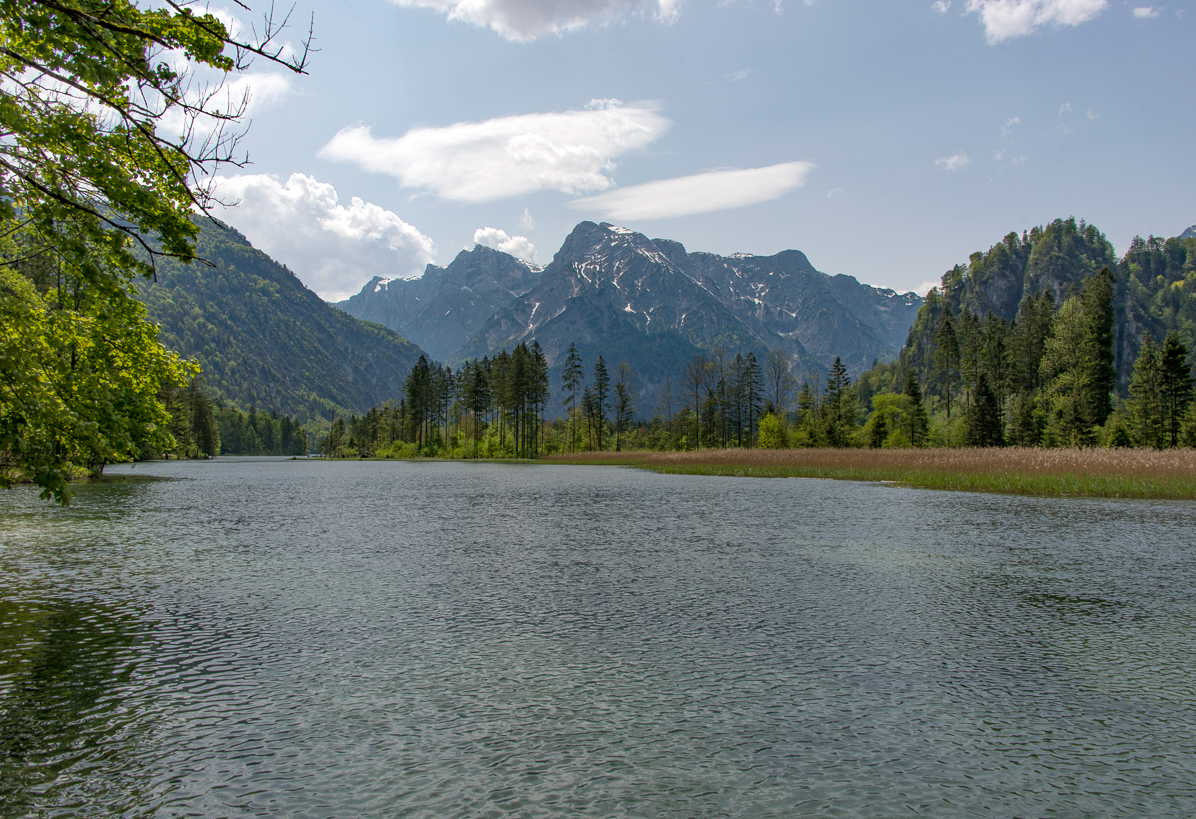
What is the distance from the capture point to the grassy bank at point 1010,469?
110 ft

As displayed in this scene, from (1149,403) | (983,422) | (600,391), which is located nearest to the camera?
(1149,403)

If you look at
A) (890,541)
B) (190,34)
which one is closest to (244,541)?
(190,34)

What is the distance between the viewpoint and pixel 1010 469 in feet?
126

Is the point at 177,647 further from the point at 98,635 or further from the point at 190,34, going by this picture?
the point at 190,34

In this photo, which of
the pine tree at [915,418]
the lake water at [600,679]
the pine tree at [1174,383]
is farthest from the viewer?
the pine tree at [915,418]

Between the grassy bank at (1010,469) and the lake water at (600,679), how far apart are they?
57.8 feet

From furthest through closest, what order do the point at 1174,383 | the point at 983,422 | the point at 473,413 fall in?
the point at 473,413, the point at 983,422, the point at 1174,383

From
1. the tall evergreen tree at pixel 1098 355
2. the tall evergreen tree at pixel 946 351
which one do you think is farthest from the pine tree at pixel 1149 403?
the tall evergreen tree at pixel 946 351

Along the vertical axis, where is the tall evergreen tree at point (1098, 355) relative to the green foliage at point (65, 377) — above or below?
above

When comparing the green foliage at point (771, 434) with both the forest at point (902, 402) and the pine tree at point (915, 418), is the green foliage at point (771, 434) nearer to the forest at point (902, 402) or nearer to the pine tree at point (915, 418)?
the forest at point (902, 402)

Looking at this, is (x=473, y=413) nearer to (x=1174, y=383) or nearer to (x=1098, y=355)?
(x=1098, y=355)

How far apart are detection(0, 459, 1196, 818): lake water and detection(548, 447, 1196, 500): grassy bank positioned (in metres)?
17.6

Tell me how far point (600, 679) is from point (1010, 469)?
38.7 metres

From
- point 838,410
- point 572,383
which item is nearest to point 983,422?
point 838,410
